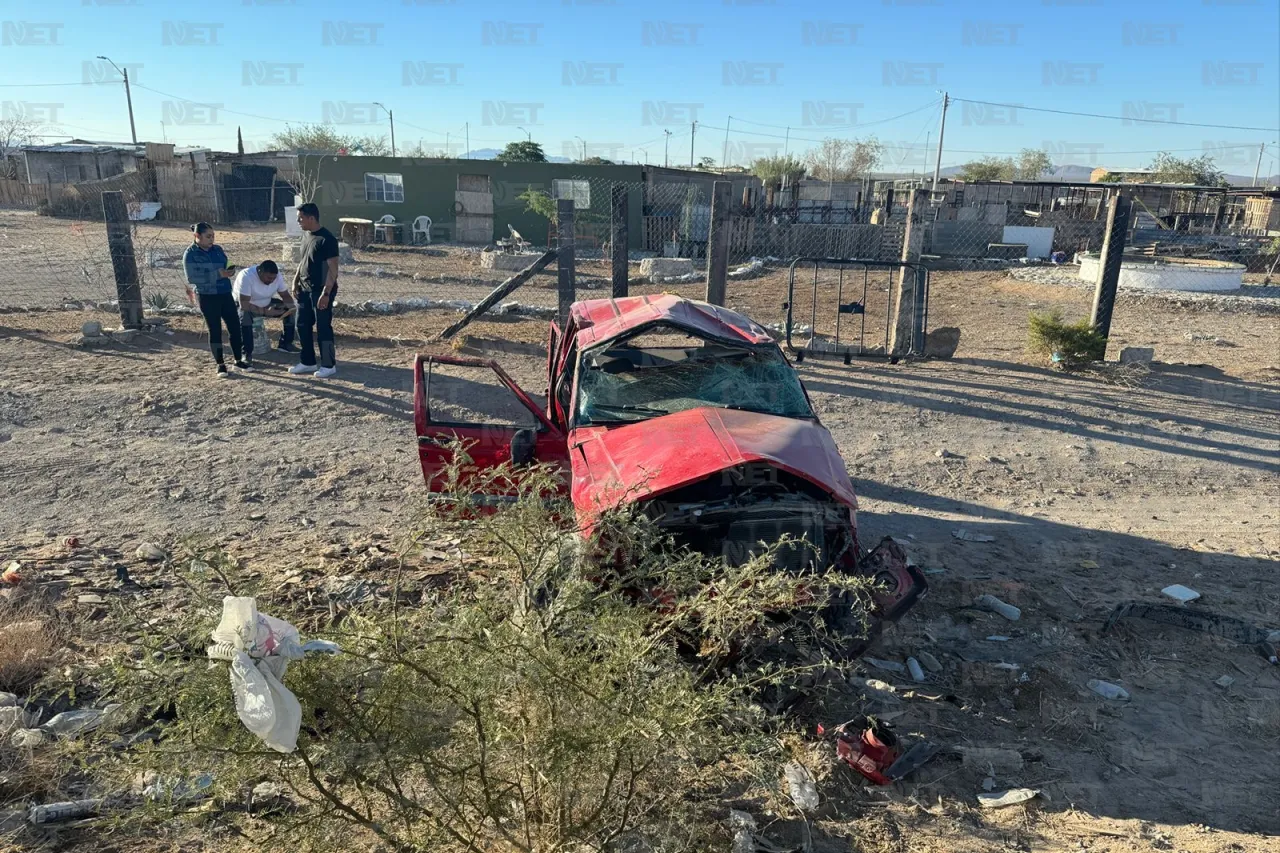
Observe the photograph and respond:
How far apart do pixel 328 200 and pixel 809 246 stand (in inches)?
637

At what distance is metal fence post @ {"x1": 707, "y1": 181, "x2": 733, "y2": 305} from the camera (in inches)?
375

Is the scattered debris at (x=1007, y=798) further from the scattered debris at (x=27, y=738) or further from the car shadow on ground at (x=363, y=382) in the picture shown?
the car shadow on ground at (x=363, y=382)

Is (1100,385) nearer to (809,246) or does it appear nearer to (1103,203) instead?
(809,246)

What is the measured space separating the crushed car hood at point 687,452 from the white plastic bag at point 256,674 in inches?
60.9

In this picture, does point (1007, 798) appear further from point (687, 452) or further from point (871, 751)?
point (687, 452)

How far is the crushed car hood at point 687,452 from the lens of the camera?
3.73 m

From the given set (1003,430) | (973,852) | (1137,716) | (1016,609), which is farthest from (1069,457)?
(973,852)

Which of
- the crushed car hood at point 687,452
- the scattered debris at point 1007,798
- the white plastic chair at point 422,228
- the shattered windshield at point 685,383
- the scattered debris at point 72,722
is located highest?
the white plastic chair at point 422,228

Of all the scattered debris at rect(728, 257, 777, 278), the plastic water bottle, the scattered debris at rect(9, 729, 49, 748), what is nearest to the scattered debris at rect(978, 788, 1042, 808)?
the scattered debris at rect(9, 729, 49, 748)

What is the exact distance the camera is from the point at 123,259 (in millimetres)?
10070

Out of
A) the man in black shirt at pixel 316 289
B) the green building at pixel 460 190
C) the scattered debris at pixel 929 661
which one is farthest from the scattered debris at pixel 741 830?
the green building at pixel 460 190

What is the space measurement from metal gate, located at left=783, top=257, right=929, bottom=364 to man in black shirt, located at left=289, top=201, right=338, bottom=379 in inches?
194

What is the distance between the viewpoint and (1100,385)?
9.73 meters

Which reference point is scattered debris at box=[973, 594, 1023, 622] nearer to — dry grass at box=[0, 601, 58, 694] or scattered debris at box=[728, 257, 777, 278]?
dry grass at box=[0, 601, 58, 694]
